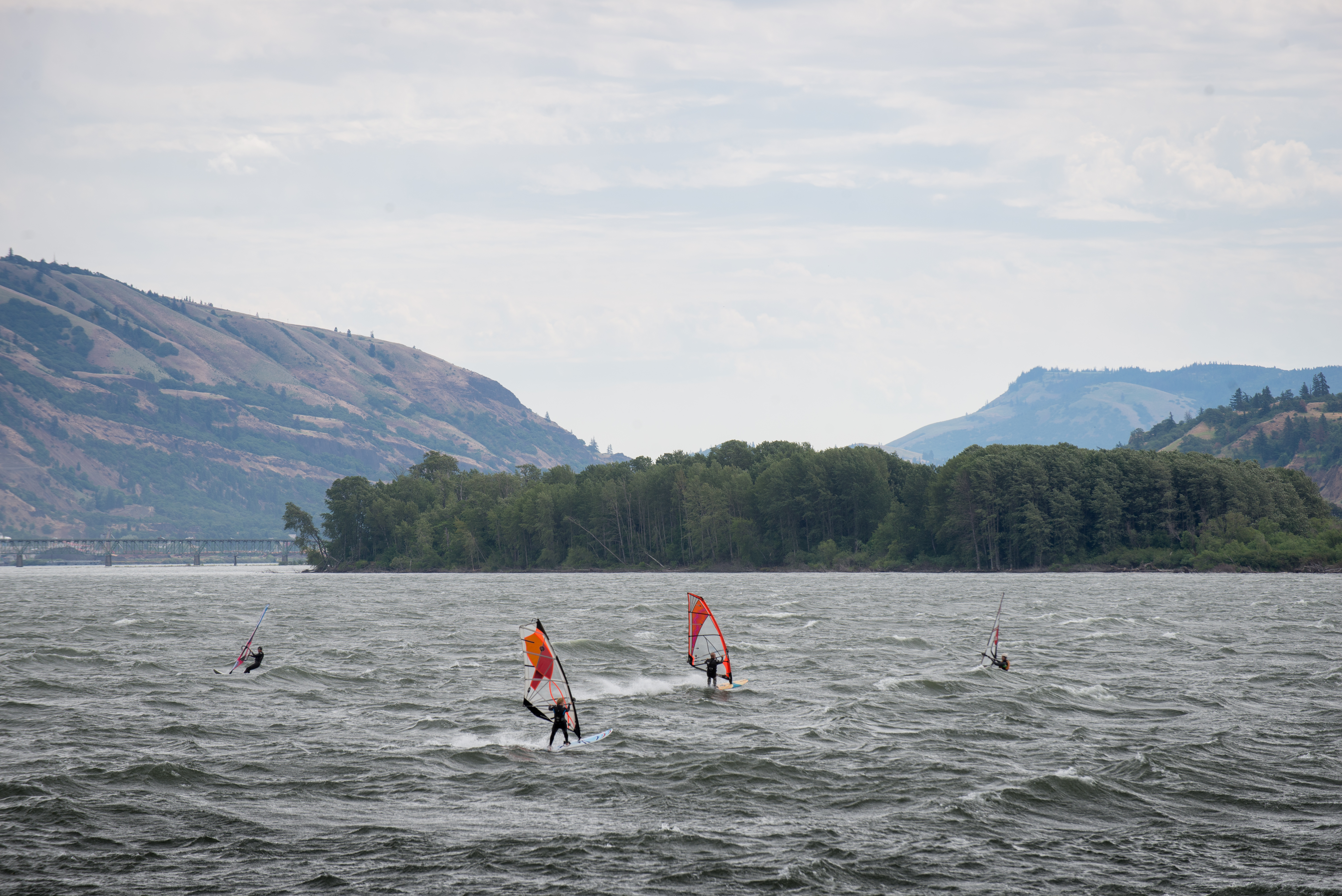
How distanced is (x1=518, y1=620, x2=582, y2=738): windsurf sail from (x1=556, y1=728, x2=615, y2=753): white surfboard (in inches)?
8.0

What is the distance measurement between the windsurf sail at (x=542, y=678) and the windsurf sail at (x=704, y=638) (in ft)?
31.4

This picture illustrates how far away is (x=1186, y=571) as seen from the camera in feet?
531

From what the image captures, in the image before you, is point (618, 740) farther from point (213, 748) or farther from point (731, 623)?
point (731, 623)

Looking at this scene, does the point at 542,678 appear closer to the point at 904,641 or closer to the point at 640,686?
the point at 640,686

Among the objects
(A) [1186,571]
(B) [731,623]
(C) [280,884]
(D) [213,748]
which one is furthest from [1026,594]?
(C) [280,884]

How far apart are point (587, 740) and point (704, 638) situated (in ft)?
37.6

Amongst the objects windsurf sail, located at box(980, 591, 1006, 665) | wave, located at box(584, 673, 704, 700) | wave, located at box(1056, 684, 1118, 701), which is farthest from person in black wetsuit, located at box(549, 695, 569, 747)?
windsurf sail, located at box(980, 591, 1006, 665)

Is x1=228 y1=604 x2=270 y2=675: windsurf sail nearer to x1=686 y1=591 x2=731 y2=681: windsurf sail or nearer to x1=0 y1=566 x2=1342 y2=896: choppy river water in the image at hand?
x1=0 y1=566 x2=1342 y2=896: choppy river water

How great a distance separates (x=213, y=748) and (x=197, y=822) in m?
8.51

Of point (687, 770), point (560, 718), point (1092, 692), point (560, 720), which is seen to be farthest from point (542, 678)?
point (1092, 692)

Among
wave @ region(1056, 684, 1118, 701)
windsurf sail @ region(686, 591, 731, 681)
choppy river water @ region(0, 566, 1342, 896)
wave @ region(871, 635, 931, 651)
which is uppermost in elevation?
windsurf sail @ region(686, 591, 731, 681)

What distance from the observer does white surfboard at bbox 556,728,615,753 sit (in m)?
33.6

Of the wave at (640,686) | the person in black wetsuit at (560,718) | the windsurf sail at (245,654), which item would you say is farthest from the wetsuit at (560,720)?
the windsurf sail at (245,654)

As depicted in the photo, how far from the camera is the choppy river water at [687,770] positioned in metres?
21.7
